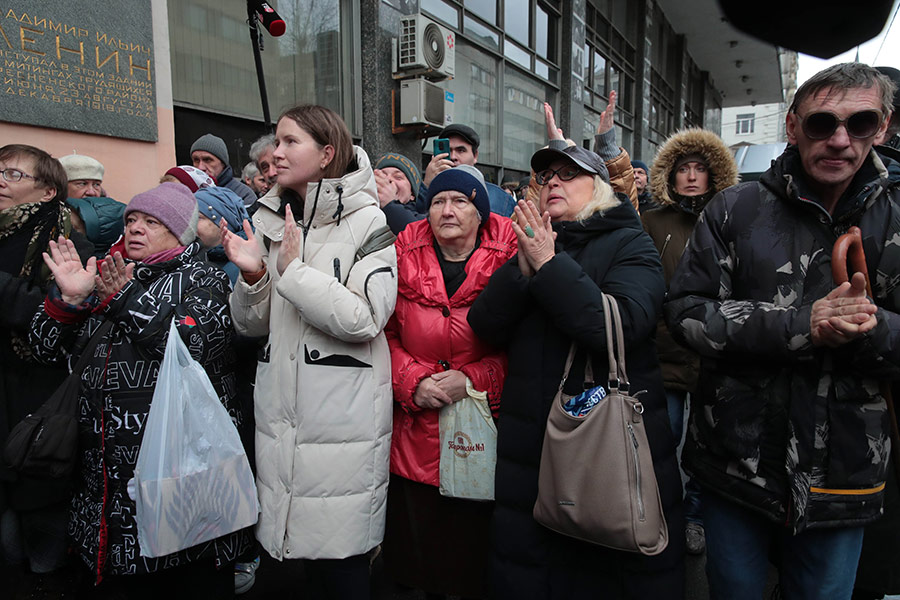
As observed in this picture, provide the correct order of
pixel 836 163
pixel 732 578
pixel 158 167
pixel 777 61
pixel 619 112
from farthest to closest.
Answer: pixel 619 112, pixel 158 167, pixel 732 578, pixel 836 163, pixel 777 61

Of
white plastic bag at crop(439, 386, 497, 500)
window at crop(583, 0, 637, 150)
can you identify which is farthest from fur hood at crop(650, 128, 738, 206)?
window at crop(583, 0, 637, 150)

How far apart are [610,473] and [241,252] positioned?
1478mm

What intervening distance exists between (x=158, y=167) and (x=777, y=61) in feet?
16.4

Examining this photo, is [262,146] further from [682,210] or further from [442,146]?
[682,210]

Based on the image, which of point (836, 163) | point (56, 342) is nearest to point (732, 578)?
point (836, 163)

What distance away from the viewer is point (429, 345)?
2.28 m

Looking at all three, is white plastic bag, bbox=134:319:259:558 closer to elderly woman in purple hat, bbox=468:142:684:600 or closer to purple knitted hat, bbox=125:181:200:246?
purple knitted hat, bbox=125:181:200:246

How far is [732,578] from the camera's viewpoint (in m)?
1.88

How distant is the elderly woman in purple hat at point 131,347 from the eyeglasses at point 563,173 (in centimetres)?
135

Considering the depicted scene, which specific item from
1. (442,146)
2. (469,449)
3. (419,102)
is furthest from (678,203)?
(419,102)

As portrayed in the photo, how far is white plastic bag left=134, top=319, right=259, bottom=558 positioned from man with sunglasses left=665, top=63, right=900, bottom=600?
1600 mm

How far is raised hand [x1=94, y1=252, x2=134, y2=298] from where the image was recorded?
203 centimetres

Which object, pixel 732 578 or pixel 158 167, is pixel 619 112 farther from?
pixel 732 578

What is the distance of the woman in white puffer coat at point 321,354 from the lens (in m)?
2.05
